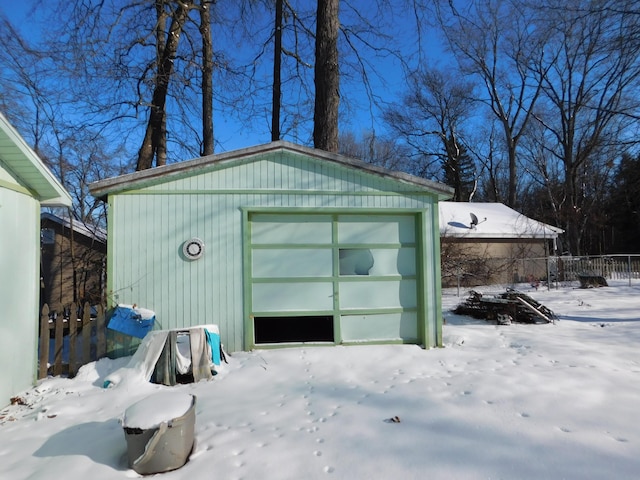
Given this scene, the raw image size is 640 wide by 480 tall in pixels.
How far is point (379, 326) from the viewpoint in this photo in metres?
6.29

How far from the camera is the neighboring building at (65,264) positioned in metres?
11.0

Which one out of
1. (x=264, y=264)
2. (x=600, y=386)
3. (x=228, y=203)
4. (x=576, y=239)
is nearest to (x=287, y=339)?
(x=264, y=264)

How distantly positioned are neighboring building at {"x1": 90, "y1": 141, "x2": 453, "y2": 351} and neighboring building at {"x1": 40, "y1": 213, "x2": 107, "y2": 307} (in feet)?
20.6

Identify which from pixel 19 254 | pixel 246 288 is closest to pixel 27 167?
pixel 19 254

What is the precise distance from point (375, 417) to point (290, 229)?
129 inches

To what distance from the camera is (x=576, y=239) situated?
25.6 metres

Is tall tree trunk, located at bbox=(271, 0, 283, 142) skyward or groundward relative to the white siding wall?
skyward

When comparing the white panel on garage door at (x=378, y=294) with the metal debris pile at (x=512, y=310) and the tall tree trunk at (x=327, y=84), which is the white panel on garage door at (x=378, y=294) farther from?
the tall tree trunk at (x=327, y=84)

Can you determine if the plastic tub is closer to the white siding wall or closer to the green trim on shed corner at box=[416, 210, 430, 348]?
the white siding wall

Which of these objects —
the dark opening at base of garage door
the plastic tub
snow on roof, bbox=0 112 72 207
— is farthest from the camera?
the dark opening at base of garage door

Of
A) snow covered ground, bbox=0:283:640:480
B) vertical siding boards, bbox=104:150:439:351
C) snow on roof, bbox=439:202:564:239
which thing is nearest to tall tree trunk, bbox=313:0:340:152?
vertical siding boards, bbox=104:150:439:351

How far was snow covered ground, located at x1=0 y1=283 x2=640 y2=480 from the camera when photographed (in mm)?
2916

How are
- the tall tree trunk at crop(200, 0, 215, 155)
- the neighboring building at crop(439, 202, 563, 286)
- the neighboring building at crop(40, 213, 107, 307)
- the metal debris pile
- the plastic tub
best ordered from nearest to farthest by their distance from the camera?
the plastic tub → the metal debris pile → the neighboring building at crop(40, 213, 107, 307) → the tall tree trunk at crop(200, 0, 215, 155) → the neighboring building at crop(439, 202, 563, 286)

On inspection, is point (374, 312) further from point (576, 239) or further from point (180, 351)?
point (576, 239)
